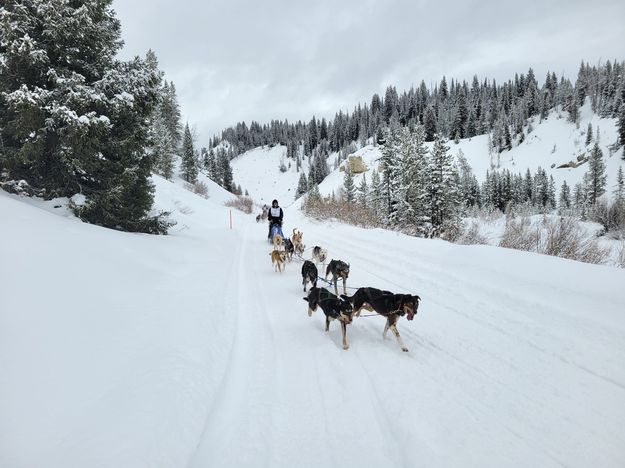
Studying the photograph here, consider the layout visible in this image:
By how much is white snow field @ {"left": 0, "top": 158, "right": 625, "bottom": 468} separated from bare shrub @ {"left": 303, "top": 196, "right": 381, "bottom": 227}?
1580cm

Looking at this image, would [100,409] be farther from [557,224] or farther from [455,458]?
[557,224]

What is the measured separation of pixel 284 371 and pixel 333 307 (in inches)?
52.3

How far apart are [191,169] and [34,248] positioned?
5744 centimetres

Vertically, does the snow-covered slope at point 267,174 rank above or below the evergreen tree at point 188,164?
above

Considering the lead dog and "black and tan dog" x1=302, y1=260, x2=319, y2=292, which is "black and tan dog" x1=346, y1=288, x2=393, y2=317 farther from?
the lead dog

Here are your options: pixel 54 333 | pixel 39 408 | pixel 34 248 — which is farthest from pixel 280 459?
pixel 34 248

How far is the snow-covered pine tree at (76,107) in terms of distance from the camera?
27.9ft

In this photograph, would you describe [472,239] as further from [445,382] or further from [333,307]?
[445,382]

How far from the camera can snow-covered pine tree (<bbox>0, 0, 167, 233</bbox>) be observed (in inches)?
335

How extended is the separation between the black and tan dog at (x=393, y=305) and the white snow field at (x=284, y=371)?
34 cm

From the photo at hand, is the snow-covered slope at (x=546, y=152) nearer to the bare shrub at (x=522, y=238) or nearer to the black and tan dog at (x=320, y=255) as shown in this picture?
the bare shrub at (x=522, y=238)

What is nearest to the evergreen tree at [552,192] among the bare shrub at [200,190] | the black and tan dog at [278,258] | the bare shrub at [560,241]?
the bare shrub at [200,190]

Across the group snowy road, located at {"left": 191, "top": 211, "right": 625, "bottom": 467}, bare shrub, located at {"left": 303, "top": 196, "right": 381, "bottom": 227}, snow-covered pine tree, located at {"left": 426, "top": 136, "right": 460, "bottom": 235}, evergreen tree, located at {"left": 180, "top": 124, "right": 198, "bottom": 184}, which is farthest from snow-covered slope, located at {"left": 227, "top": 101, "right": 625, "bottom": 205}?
snowy road, located at {"left": 191, "top": 211, "right": 625, "bottom": 467}

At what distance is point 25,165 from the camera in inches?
382
